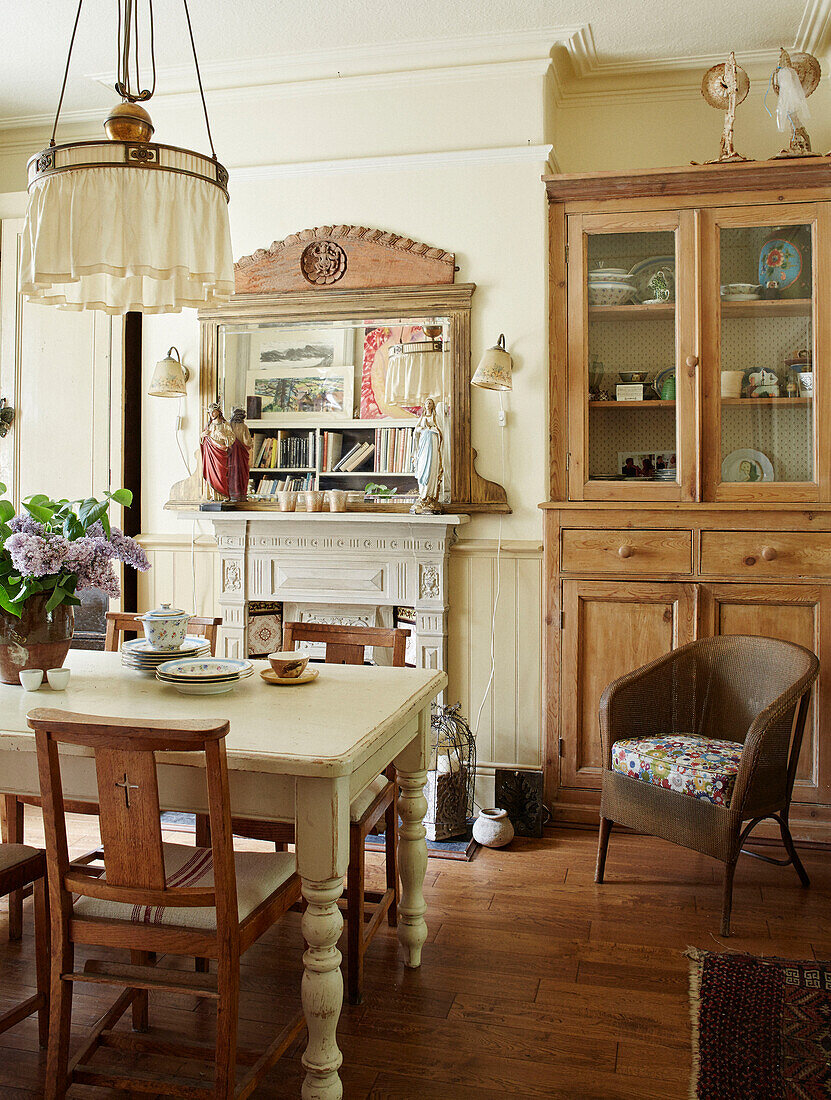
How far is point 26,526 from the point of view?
2238mm

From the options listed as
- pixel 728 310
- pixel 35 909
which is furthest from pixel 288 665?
pixel 728 310

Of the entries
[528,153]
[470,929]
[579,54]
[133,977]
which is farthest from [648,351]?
[133,977]

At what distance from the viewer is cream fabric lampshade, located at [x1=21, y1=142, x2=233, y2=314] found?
182 cm

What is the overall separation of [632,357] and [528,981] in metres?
2.26

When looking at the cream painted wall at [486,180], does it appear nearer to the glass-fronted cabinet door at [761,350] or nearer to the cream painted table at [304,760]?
the glass-fronted cabinet door at [761,350]

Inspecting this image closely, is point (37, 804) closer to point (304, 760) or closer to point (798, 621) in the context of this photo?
point (304, 760)

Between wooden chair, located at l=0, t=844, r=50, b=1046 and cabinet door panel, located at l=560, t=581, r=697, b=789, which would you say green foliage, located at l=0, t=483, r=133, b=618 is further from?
cabinet door panel, located at l=560, t=581, r=697, b=789

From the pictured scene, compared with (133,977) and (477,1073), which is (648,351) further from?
(133,977)

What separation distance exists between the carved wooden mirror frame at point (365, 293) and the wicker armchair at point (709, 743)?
0.97 metres

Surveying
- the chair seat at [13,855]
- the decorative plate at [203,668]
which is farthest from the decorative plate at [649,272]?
the chair seat at [13,855]

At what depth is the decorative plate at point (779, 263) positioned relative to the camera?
132 inches

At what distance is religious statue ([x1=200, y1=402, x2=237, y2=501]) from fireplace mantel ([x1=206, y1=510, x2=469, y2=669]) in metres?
0.15

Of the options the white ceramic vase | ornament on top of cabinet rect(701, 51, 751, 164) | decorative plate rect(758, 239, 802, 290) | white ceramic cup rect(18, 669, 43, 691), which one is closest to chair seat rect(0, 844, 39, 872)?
white ceramic cup rect(18, 669, 43, 691)

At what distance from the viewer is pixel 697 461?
337 cm
